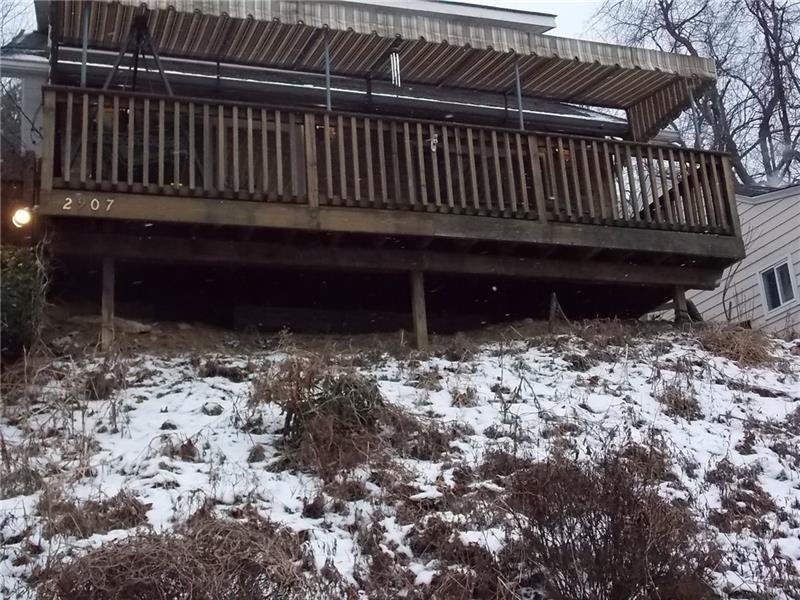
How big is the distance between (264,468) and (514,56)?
20.8 ft

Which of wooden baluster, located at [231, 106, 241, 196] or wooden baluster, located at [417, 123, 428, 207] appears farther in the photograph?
wooden baluster, located at [417, 123, 428, 207]

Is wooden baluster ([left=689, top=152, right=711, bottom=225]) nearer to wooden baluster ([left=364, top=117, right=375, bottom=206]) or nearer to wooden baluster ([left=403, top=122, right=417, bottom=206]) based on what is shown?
wooden baluster ([left=403, top=122, right=417, bottom=206])

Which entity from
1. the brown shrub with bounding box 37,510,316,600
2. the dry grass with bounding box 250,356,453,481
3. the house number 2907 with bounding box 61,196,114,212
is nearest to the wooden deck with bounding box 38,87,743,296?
the house number 2907 with bounding box 61,196,114,212

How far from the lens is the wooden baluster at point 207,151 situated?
350 inches

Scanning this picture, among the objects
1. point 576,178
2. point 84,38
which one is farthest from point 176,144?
point 576,178

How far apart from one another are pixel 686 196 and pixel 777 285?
18.1 ft

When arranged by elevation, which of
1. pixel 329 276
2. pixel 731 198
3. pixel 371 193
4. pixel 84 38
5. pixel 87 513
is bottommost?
Answer: pixel 87 513

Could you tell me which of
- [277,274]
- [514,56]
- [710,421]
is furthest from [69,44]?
[710,421]

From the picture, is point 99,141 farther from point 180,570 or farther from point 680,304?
point 680,304

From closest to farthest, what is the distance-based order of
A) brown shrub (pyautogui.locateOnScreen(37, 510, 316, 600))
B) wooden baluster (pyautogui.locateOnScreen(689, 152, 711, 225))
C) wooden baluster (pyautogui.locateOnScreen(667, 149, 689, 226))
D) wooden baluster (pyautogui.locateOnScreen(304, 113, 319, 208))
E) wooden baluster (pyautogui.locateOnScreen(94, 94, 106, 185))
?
brown shrub (pyautogui.locateOnScreen(37, 510, 316, 600))
wooden baluster (pyautogui.locateOnScreen(94, 94, 106, 185))
wooden baluster (pyautogui.locateOnScreen(304, 113, 319, 208))
wooden baluster (pyautogui.locateOnScreen(667, 149, 689, 226))
wooden baluster (pyautogui.locateOnScreen(689, 152, 711, 225))

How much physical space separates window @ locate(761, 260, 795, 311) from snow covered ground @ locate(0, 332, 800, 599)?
5.98 meters

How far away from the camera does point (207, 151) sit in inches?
350

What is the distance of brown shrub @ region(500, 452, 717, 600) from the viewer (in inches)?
196

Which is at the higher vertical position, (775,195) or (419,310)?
(775,195)
